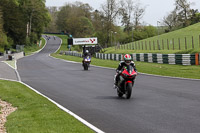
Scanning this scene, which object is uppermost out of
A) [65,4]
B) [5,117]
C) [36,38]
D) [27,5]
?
[65,4]

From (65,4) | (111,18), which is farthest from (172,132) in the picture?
(65,4)

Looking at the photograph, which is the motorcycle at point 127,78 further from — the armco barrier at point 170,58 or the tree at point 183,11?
the tree at point 183,11

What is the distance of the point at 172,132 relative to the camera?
6.83m

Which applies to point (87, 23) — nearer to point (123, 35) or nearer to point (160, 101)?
point (123, 35)

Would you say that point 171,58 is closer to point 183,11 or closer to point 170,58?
point 170,58

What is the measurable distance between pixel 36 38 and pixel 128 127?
108197mm

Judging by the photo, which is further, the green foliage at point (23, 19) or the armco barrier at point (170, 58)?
the green foliage at point (23, 19)

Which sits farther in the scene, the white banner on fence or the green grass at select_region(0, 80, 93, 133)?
the white banner on fence

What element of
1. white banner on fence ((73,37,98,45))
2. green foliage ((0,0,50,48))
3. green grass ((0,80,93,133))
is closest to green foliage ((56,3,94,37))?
green foliage ((0,0,50,48))

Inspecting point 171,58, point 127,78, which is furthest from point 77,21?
point 127,78

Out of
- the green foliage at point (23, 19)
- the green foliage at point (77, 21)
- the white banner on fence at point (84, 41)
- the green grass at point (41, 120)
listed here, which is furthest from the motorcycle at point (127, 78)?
the green foliage at point (77, 21)

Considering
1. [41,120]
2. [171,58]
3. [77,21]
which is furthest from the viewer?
[77,21]

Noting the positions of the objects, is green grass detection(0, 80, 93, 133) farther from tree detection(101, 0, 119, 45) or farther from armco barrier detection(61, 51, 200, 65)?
tree detection(101, 0, 119, 45)

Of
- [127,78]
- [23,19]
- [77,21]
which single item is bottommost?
[127,78]
